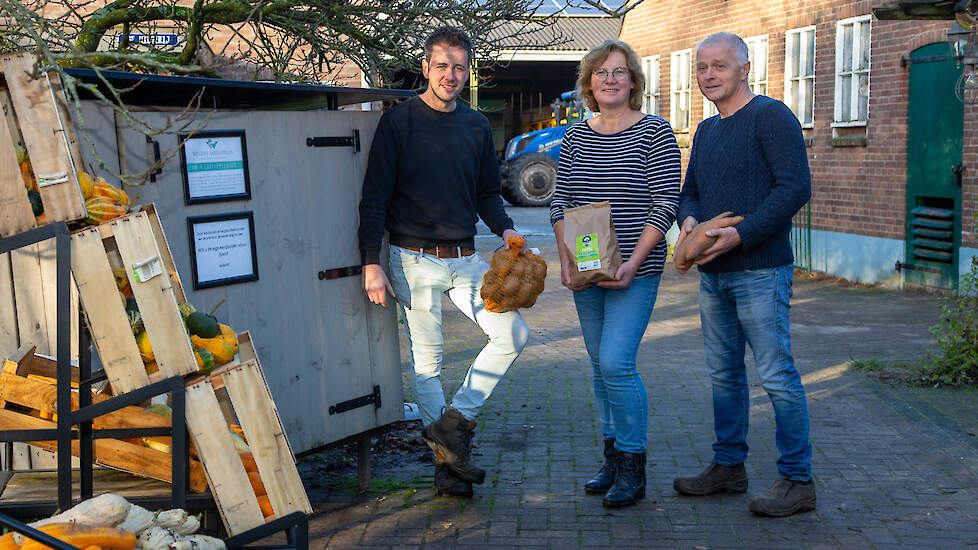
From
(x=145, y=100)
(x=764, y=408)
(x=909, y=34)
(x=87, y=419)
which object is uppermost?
(x=909, y=34)

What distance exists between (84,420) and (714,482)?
2.87m

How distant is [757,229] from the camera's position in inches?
173

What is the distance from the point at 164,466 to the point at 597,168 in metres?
2.26

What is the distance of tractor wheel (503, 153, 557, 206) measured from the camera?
26.1 meters

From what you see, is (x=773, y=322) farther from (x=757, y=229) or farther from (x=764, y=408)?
(x=764, y=408)

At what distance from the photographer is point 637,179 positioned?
464cm

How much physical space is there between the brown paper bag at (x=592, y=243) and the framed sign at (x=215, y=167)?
4.63ft

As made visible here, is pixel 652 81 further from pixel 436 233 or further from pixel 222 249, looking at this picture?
pixel 222 249

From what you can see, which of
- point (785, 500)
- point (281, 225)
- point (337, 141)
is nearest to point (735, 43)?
point (337, 141)

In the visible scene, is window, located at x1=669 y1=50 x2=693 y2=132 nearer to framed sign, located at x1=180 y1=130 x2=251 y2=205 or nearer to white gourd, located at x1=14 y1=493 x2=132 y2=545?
framed sign, located at x1=180 y1=130 x2=251 y2=205

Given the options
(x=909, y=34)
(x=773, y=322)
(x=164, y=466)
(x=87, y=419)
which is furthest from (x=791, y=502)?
(x=909, y=34)

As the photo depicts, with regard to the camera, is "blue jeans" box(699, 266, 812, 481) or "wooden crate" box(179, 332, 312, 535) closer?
"wooden crate" box(179, 332, 312, 535)

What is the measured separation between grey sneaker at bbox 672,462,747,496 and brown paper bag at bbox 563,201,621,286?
1.10 metres

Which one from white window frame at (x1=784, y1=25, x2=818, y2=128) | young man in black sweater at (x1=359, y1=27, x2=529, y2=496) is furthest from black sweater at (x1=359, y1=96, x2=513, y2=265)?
white window frame at (x1=784, y1=25, x2=818, y2=128)
